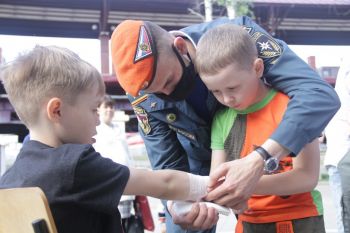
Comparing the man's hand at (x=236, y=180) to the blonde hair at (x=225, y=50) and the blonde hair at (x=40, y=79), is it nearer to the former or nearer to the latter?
the blonde hair at (x=225, y=50)

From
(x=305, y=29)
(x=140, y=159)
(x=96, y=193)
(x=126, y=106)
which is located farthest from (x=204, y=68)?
(x=305, y=29)

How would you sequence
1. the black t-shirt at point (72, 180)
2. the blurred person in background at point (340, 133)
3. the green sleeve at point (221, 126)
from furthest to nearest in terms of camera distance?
the blurred person in background at point (340, 133) < the green sleeve at point (221, 126) < the black t-shirt at point (72, 180)

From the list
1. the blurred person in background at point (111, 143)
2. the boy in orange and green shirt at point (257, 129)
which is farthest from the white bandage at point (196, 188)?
the blurred person in background at point (111, 143)

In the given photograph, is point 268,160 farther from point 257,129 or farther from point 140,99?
point 140,99

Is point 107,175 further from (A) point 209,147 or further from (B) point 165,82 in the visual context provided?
(A) point 209,147

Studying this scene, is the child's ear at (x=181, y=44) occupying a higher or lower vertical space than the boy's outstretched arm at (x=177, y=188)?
higher

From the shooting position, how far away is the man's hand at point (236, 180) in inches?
49.1

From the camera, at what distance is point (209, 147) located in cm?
171

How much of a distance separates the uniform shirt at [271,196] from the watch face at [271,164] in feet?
0.30

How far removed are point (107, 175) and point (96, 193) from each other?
5 cm

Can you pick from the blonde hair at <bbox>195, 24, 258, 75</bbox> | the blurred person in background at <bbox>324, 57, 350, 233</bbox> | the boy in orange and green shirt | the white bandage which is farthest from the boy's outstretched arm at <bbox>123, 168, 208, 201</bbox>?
the blurred person in background at <bbox>324, 57, 350, 233</bbox>

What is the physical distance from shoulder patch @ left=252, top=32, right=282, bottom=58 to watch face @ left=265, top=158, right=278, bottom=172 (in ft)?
1.11

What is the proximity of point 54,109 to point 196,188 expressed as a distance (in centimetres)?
46

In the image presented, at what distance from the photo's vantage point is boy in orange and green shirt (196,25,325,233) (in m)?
1.34
